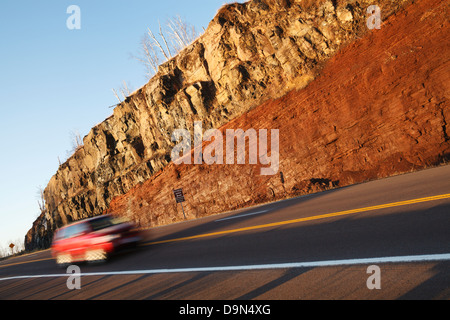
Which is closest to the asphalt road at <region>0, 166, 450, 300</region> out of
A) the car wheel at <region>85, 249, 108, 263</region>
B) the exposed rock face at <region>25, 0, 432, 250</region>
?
the car wheel at <region>85, 249, 108, 263</region>

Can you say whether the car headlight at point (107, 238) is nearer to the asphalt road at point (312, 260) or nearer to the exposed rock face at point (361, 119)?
the asphalt road at point (312, 260)

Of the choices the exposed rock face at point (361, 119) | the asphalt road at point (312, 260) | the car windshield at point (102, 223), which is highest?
the exposed rock face at point (361, 119)

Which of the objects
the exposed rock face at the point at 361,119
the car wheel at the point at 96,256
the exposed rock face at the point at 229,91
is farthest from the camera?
the exposed rock face at the point at 229,91

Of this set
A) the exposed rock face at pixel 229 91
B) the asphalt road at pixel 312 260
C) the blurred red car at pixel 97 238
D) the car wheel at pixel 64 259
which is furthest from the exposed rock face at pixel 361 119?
the car wheel at pixel 64 259

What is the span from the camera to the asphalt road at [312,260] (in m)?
3.92

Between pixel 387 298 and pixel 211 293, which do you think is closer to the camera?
pixel 387 298

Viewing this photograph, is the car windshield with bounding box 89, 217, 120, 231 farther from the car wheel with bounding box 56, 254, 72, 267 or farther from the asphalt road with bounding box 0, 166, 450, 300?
the car wheel with bounding box 56, 254, 72, 267

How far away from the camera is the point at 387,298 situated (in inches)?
135

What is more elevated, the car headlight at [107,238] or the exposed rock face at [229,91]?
the exposed rock face at [229,91]

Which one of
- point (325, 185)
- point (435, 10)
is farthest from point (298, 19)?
point (325, 185)

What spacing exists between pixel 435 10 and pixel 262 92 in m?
12.3
